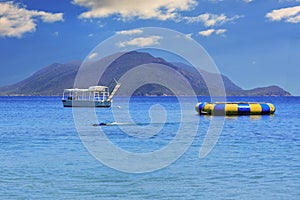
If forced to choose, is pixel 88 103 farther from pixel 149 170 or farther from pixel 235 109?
pixel 149 170

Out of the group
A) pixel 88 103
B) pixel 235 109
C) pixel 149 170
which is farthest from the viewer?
pixel 88 103

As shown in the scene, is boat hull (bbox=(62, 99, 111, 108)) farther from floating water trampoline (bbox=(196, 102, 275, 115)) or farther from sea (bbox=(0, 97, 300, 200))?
sea (bbox=(0, 97, 300, 200))

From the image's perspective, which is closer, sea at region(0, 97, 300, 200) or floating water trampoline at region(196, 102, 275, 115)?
sea at region(0, 97, 300, 200)

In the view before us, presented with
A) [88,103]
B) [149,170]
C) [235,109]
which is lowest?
[149,170]

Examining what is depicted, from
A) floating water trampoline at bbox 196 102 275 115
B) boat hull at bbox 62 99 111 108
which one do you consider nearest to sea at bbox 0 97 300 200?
floating water trampoline at bbox 196 102 275 115

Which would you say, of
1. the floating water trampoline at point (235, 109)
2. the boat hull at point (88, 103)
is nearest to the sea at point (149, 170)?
the floating water trampoline at point (235, 109)

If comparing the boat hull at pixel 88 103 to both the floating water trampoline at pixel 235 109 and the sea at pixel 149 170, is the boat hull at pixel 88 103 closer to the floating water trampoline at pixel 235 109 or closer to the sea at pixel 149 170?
the floating water trampoline at pixel 235 109

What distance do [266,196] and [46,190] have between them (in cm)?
740

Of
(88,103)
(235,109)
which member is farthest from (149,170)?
(88,103)

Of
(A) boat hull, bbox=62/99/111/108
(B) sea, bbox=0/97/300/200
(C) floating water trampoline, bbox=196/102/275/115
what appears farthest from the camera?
(A) boat hull, bbox=62/99/111/108

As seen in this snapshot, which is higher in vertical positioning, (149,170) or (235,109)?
(235,109)

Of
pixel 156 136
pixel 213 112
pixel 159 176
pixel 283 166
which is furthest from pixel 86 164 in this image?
pixel 213 112

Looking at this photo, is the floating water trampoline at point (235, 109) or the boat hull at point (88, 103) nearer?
the floating water trampoline at point (235, 109)

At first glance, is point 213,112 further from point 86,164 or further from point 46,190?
point 46,190
